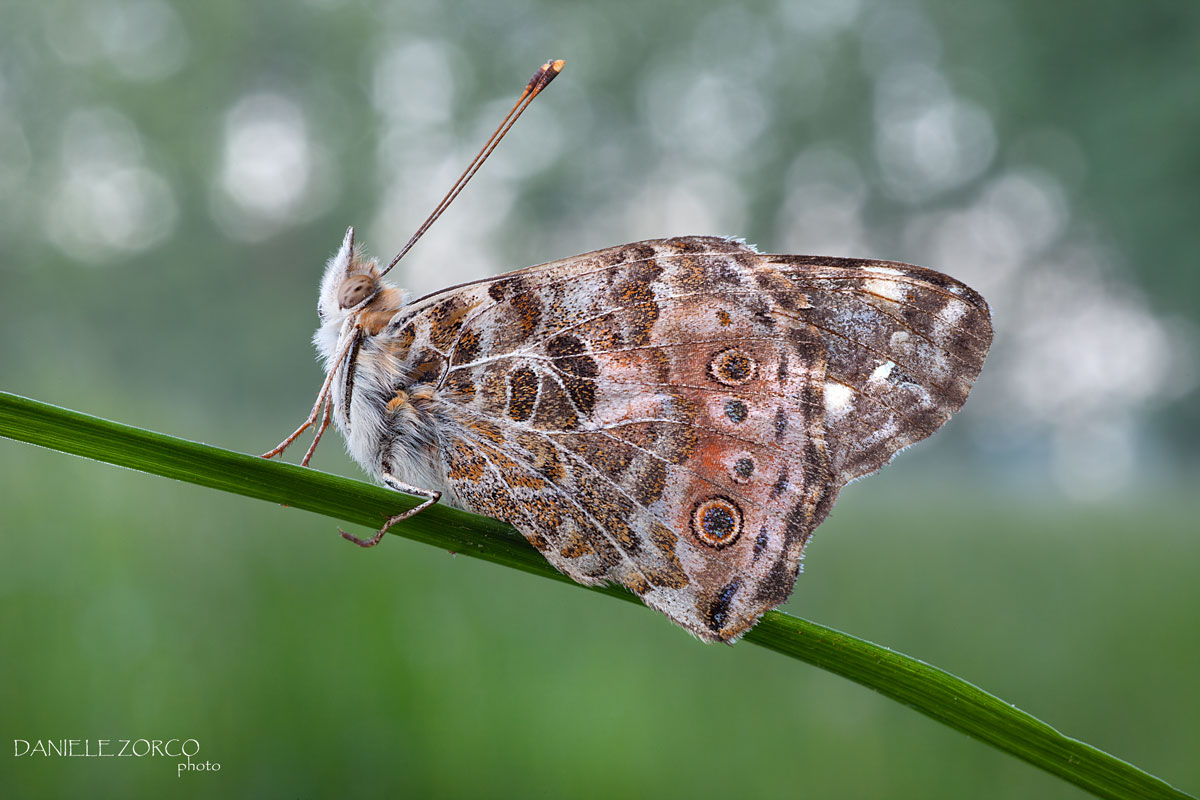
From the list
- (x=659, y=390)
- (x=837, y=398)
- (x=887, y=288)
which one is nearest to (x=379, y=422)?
(x=659, y=390)

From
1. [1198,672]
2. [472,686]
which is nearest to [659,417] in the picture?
[472,686]

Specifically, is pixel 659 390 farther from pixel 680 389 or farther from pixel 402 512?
pixel 402 512

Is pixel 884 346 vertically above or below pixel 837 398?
above

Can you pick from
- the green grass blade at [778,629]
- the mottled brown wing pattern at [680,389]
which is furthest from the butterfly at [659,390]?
the green grass blade at [778,629]

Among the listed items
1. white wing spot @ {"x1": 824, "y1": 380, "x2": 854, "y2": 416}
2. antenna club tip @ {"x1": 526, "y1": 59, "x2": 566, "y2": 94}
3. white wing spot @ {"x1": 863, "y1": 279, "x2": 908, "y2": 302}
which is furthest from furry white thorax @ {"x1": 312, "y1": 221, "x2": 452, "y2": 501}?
white wing spot @ {"x1": 863, "y1": 279, "x2": 908, "y2": 302}

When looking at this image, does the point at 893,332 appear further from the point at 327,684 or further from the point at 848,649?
the point at 327,684

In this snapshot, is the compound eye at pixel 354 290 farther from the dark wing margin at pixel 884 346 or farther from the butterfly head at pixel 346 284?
the dark wing margin at pixel 884 346
